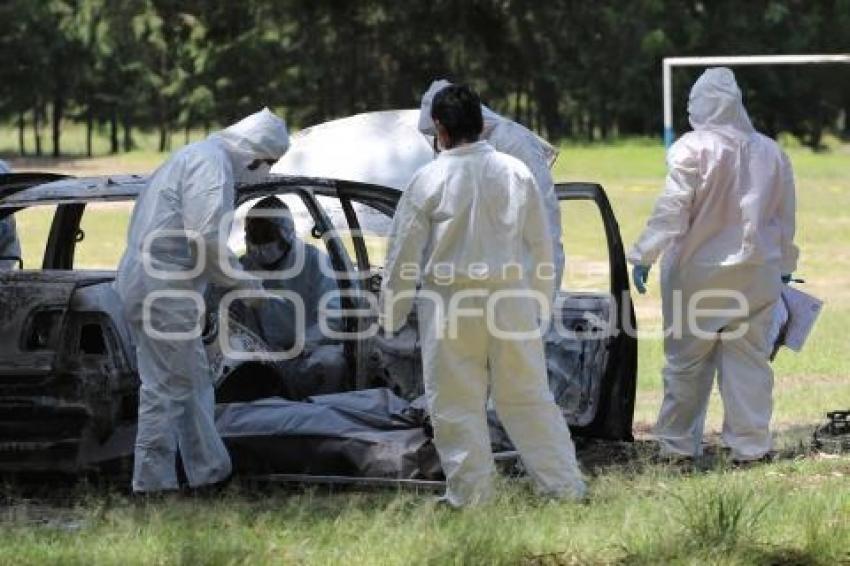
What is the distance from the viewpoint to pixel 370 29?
5838 centimetres

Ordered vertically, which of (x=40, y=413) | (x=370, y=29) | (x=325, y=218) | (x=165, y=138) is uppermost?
(x=325, y=218)

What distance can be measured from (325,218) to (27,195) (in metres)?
1.43

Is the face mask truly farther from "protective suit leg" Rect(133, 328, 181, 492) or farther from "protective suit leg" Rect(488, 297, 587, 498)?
"protective suit leg" Rect(488, 297, 587, 498)

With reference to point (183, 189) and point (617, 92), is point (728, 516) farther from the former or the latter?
point (617, 92)

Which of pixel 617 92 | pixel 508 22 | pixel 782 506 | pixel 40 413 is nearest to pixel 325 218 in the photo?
pixel 40 413

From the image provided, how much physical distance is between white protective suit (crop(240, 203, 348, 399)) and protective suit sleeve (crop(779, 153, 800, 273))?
2215 millimetres

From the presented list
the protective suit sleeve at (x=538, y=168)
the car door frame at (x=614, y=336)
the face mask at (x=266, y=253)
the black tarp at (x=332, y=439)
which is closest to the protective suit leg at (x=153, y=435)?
the black tarp at (x=332, y=439)

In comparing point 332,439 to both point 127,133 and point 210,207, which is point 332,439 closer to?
point 210,207

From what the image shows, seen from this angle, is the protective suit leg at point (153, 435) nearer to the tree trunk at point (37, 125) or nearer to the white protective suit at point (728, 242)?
the white protective suit at point (728, 242)

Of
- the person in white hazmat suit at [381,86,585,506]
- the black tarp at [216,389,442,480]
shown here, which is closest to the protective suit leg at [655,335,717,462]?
the black tarp at [216,389,442,480]

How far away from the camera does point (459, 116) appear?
280 inches

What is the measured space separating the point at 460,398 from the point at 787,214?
2561mm

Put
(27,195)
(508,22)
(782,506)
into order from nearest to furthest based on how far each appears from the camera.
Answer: (782,506) < (27,195) < (508,22)

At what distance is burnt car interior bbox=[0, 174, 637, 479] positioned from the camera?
7.81m
